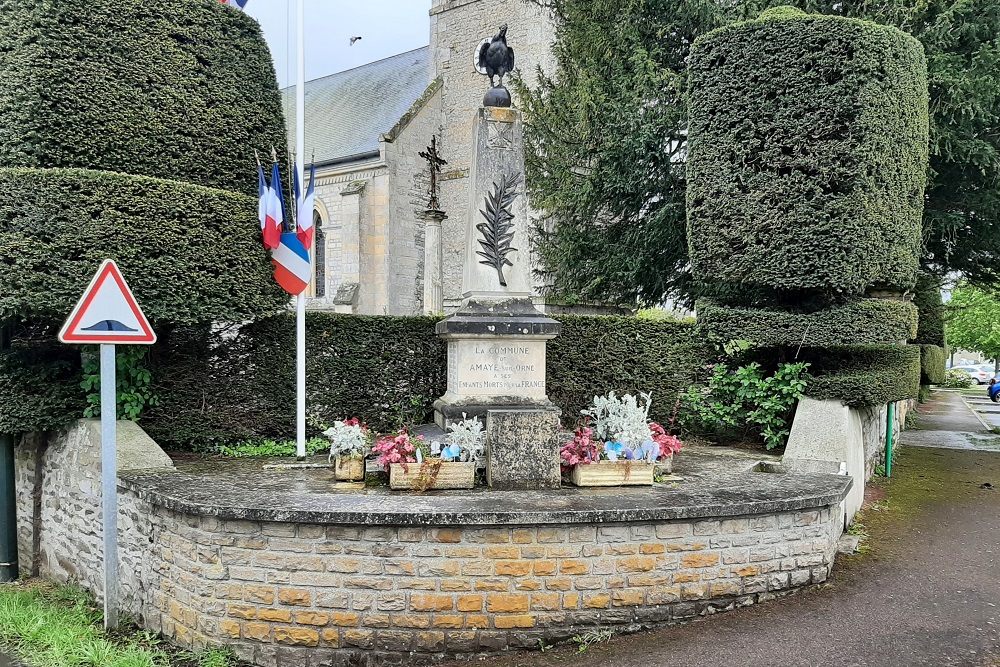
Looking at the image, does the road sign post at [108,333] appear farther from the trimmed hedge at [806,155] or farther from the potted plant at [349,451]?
the trimmed hedge at [806,155]

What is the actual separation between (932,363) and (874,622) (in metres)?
12.2

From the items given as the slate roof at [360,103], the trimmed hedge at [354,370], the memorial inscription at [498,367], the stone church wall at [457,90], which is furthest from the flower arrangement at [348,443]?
the slate roof at [360,103]

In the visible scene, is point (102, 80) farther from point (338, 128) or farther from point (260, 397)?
point (338, 128)

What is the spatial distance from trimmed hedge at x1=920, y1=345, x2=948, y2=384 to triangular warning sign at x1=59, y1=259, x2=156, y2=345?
14.5m

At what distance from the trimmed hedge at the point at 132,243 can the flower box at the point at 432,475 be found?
2461mm

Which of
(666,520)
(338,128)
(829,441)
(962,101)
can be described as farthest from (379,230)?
(666,520)

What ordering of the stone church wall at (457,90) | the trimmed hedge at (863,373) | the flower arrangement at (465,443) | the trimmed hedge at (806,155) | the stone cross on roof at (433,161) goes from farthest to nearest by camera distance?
1. the stone church wall at (457,90)
2. the stone cross on roof at (433,161)
3. the trimmed hedge at (806,155)
4. the trimmed hedge at (863,373)
5. the flower arrangement at (465,443)

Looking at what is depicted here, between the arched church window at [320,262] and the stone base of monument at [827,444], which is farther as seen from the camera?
the arched church window at [320,262]

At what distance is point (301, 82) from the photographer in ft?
22.9

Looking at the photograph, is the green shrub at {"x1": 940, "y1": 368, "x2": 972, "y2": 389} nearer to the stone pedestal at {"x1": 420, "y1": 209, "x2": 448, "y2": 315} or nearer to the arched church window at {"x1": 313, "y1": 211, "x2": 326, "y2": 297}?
the arched church window at {"x1": 313, "y1": 211, "x2": 326, "y2": 297}

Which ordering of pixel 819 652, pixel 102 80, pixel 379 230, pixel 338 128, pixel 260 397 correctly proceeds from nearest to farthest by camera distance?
pixel 819 652
pixel 102 80
pixel 260 397
pixel 379 230
pixel 338 128

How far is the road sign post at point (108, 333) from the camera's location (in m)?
4.83

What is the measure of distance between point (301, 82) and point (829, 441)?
6345mm

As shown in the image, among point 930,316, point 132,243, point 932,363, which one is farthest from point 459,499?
point 930,316
